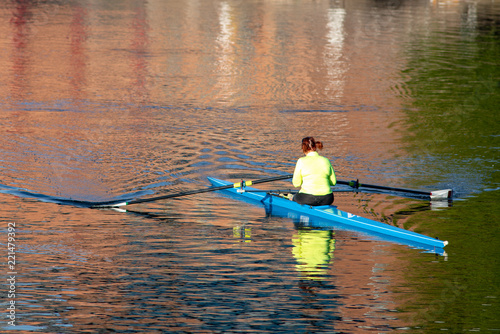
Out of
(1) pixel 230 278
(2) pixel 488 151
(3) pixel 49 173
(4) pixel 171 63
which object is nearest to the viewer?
(1) pixel 230 278

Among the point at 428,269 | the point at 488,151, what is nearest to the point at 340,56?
the point at 488,151

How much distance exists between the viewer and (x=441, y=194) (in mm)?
14031

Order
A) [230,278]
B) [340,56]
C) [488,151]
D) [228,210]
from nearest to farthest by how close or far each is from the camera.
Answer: [230,278] → [228,210] → [488,151] → [340,56]

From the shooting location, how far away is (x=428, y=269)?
1032 centimetres

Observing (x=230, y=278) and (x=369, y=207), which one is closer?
(x=230, y=278)

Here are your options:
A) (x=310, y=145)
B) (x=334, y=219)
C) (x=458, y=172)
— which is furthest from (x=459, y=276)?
(x=458, y=172)

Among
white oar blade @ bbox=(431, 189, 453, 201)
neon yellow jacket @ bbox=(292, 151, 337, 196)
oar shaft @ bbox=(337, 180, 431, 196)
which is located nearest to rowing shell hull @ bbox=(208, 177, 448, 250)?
neon yellow jacket @ bbox=(292, 151, 337, 196)

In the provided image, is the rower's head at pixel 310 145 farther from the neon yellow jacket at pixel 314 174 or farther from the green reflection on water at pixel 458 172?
the green reflection on water at pixel 458 172

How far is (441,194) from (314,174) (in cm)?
301

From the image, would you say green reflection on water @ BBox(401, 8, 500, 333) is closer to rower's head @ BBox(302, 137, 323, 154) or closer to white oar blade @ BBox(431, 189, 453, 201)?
white oar blade @ BBox(431, 189, 453, 201)

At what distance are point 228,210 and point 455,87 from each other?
710 inches

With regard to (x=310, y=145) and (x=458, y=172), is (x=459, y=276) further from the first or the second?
(x=458, y=172)

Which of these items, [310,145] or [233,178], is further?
[233,178]

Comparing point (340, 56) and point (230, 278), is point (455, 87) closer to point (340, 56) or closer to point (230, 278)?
point (340, 56)
